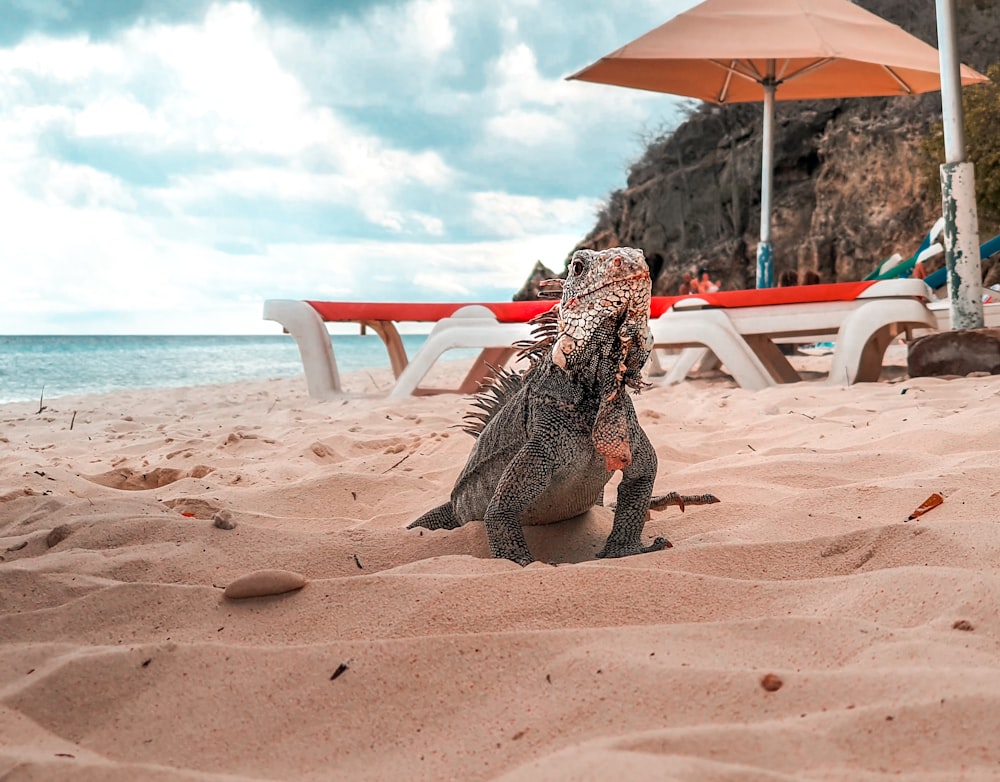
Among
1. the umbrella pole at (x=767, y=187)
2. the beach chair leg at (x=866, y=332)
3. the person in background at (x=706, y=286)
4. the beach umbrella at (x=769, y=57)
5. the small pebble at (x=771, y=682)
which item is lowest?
the small pebble at (x=771, y=682)

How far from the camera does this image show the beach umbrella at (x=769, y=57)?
9859 millimetres

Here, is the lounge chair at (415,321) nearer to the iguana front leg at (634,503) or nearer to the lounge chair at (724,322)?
the lounge chair at (724,322)

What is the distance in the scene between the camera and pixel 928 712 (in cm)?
131

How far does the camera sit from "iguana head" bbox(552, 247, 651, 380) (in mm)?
2371

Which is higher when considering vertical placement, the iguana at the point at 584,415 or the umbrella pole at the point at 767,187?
the umbrella pole at the point at 767,187

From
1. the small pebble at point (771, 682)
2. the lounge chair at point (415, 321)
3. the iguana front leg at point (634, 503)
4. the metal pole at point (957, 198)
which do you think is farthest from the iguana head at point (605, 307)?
the metal pole at point (957, 198)

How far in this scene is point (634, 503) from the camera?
2.65 m

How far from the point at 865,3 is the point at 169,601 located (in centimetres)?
3424

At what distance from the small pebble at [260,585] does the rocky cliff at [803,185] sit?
66.2ft

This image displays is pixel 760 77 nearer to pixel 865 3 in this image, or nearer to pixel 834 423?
pixel 834 423

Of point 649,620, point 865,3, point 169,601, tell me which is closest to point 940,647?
point 649,620

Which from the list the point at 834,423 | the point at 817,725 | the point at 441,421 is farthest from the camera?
the point at 441,421

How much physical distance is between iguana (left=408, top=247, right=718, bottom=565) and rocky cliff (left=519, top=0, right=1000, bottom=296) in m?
19.1

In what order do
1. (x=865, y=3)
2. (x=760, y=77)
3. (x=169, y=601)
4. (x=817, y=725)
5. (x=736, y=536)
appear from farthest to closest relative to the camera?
(x=865, y=3) → (x=760, y=77) → (x=736, y=536) → (x=169, y=601) → (x=817, y=725)
